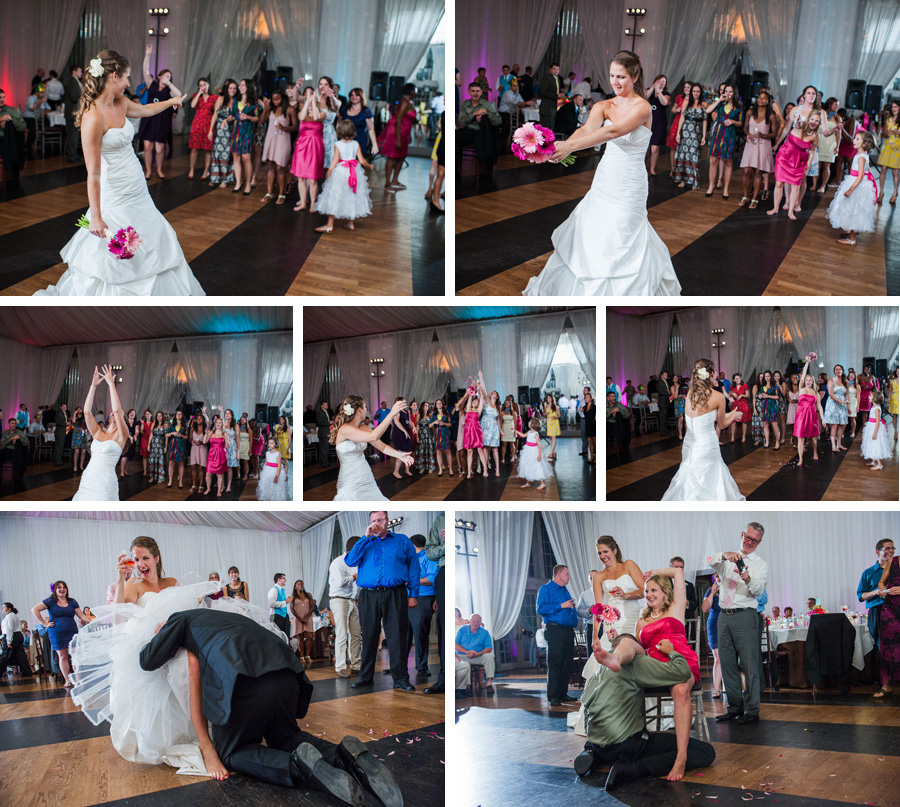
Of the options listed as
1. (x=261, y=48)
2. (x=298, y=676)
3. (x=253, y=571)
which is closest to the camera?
(x=298, y=676)

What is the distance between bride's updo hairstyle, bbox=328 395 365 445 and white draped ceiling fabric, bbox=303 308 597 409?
0.04 meters

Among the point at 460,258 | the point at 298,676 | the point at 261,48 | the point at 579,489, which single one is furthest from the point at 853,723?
the point at 261,48

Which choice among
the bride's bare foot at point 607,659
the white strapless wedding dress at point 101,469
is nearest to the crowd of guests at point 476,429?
the bride's bare foot at point 607,659

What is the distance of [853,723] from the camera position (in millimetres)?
5027

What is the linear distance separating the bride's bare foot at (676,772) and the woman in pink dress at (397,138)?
3.71 metres

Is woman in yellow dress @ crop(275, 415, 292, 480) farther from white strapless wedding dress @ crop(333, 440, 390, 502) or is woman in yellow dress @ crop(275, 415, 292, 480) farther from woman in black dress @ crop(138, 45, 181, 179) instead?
woman in black dress @ crop(138, 45, 181, 179)

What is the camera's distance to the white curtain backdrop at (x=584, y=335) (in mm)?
5148

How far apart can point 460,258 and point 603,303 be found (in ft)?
2.95

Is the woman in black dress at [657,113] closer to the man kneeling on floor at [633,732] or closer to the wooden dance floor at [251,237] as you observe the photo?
the wooden dance floor at [251,237]

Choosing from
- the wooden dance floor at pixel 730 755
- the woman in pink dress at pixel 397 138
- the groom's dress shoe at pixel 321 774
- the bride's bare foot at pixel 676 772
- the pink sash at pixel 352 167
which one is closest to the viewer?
the groom's dress shoe at pixel 321 774

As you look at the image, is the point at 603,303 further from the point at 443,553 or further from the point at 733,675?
the point at 733,675

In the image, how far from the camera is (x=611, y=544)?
5164mm

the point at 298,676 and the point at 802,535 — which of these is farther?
the point at 802,535

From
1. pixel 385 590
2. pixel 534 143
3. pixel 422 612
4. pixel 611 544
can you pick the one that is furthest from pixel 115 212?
pixel 611 544
